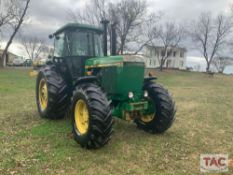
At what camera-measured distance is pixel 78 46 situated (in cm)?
689

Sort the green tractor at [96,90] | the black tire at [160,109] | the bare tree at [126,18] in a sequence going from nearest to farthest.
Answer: the green tractor at [96,90]
the black tire at [160,109]
the bare tree at [126,18]

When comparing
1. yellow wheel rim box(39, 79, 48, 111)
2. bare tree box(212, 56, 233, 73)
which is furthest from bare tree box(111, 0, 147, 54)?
bare tree box(212, 56, 233, 73)

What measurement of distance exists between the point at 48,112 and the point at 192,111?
5.33 meters

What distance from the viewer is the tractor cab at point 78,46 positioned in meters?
6.84

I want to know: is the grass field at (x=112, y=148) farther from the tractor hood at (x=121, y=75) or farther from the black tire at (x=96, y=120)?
the tractor hood at (x=121, y=75)

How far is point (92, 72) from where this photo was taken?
20.5 ft

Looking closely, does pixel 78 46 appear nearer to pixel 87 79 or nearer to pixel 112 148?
pixel 87 79

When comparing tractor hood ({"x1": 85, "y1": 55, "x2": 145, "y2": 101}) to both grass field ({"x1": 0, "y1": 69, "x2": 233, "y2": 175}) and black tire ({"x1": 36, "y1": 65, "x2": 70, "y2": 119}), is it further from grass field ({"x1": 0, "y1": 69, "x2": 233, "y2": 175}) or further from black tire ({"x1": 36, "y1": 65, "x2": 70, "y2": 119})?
black tire ({"x1": 36, "y1": 65, "x2": 70, "y2": 119})

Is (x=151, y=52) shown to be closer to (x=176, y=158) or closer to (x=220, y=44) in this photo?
→ (x=220, y=44)

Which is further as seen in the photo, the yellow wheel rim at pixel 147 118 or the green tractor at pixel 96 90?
the yellow wheel rim at pixel 147 118

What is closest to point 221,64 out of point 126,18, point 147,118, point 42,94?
point 126,18

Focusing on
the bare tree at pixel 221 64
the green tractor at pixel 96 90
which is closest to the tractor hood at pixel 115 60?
the green tractor at pixel 96 90

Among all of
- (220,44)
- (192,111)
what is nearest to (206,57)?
(220,44)

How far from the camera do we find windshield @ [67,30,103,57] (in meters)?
6.85
